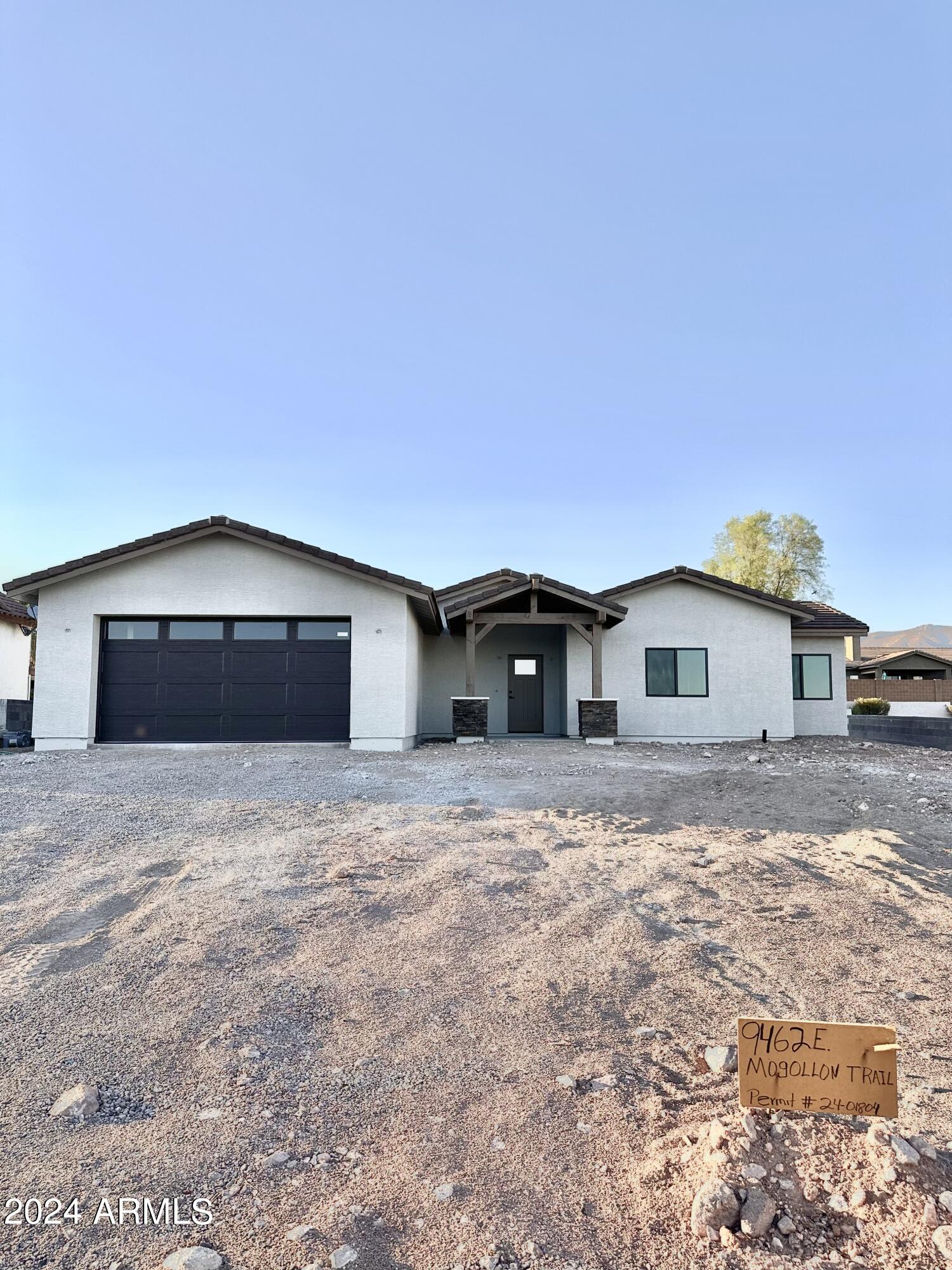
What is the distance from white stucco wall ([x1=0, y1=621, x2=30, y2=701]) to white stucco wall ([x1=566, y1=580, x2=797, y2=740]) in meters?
17.0

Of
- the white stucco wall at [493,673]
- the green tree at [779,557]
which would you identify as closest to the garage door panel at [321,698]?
the white stucco wall at [493,673]

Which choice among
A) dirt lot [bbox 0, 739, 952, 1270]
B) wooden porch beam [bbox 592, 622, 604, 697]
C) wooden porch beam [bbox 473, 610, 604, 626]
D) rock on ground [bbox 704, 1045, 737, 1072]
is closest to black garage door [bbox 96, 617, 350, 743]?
wooden porch beam [bbox 473, 610, 604, 626]

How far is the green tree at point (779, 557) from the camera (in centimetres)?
3622

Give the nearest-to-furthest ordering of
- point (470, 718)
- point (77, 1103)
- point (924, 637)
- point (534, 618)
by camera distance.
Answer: point (77, 1103) < point (470, 718) < point (534, 618) < point (924, 637)

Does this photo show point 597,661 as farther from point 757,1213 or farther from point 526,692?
point 757,1213

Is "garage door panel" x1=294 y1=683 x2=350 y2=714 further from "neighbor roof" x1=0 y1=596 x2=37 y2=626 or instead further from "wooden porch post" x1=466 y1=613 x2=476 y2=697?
"neighbor roof" x1=0 y1=596 x2=37 y2=626

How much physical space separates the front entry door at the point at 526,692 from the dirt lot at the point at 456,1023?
11.1 metres

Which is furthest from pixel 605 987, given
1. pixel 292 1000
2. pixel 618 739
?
pixel 618 739

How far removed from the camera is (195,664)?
13.2 metres

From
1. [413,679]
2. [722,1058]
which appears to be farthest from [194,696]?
[722,1058]

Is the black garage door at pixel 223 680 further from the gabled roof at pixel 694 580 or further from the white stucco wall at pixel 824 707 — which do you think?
the white stucco wall at pixel 824 707

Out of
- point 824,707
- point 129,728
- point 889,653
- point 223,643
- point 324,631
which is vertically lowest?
point 129,728

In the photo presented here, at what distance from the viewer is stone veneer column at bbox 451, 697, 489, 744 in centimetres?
1462

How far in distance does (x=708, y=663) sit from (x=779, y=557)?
23.4 m
